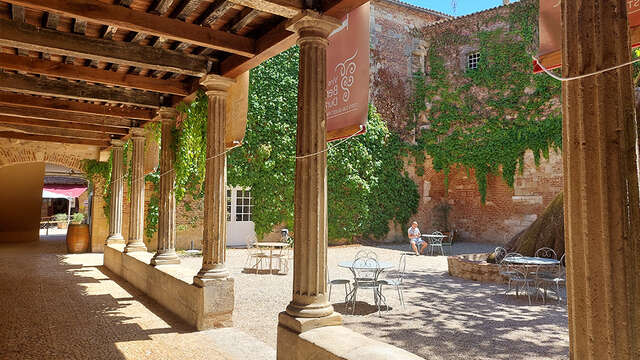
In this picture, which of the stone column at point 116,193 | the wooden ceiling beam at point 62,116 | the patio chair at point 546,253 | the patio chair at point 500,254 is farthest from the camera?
the stone column at point 116,193

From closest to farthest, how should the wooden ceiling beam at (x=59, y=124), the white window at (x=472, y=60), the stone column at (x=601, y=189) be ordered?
1. the stone column at (x=601, y=189)
2. the wooden ceiling beam at (x=59, y=124)
3. the white window at (x=472, y=60)

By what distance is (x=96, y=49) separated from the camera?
4203 mm

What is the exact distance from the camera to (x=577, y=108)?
1.44 m

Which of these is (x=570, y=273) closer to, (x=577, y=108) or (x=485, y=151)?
(x=577, y=108)

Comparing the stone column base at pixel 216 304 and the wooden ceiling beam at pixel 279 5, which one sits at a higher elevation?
the wooden ceiling beam at pixel 279 5

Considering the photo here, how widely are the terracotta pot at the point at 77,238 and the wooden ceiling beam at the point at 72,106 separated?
584 cm

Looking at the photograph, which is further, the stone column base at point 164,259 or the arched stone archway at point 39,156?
the arched stone archway at point 39,156

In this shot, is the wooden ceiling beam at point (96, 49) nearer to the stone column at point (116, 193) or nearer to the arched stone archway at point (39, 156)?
the stone column at point (116, 193)

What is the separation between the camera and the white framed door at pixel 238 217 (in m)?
13.0

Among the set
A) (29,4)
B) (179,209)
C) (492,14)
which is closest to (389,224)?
(179,209)

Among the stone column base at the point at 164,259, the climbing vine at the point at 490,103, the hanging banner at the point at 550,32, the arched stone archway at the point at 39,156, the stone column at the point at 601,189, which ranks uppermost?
the climbing vine at the point at 490,103

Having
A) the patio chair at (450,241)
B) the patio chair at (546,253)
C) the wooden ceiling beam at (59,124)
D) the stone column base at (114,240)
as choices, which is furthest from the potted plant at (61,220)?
the patio chair at (546,253)

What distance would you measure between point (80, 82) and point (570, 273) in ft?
20.2

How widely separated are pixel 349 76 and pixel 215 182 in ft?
7.39
